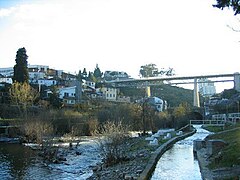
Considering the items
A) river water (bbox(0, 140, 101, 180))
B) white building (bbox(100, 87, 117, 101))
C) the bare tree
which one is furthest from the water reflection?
white building (bbox(100, 87, 117, 101))

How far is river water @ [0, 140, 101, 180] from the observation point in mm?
20281

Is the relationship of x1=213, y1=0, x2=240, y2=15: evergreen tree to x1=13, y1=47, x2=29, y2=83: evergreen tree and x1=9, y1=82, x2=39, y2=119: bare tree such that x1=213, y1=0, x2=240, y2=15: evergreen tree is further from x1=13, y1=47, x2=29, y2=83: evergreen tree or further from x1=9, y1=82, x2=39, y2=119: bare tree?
x1=13, y1=47, x2=29, y2=83: evergreen tree

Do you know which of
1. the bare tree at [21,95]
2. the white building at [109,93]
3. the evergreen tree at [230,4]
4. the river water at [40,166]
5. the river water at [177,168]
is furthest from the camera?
the white building at [109,93]

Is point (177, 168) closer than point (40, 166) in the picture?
Yes

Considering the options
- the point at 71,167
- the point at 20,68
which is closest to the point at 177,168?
the point at 71,167

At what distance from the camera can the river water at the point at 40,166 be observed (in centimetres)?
2028

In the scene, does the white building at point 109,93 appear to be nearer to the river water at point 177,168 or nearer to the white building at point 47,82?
the white building at point 47,82

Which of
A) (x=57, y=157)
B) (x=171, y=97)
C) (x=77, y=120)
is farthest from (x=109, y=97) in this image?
Result: (x=57, y=157)

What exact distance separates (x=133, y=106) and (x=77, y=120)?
13733 mm

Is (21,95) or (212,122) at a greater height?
(21,95)

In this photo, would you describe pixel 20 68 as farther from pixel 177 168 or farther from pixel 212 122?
pixel 177 168

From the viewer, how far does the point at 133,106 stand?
6366 centimetres

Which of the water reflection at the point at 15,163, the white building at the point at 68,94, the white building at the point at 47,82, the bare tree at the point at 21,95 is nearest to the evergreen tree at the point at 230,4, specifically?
the water reflection at the point at 15,163

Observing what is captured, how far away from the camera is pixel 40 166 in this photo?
23.5 metres
